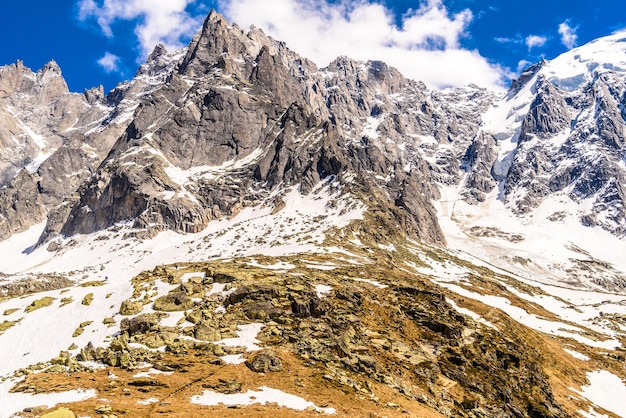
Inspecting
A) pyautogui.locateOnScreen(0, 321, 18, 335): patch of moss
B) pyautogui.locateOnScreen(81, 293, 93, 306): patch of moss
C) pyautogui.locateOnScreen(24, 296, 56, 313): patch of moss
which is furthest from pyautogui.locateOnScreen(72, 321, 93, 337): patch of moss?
pyautogui.locateOnScreen(24, 296, 56, 313): patch of moss

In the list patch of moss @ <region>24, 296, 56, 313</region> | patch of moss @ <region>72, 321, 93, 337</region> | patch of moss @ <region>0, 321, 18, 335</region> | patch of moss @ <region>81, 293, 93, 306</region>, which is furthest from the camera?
patch of moss @ <region>24, 296, 56, 313</region>

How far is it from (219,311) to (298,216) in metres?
129

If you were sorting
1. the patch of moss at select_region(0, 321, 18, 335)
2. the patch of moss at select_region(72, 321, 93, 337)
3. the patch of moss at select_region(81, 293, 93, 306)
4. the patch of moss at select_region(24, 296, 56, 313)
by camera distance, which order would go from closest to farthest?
the patch of moss at select_region(72, 321, 93, 337), the patch of moss at select_region(0, 321, 18, 335), the patch of moss at select_region(81, 293, 93, 306), the patch of moss at select_region(24, 296, 56, 313)

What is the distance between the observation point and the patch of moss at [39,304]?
41388 mm

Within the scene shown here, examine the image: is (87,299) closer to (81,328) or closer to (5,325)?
(5,325)

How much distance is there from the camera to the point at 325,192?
188625mm

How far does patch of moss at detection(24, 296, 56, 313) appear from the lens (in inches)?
1629

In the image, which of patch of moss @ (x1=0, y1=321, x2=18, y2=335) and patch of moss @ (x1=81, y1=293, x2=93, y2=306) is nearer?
patch of moss @ (x1=0, y1=321, x2=18, y2=335)

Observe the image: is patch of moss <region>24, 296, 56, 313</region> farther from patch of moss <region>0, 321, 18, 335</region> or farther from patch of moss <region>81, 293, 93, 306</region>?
patch of moss <region>81, 293, 93, 306</region>

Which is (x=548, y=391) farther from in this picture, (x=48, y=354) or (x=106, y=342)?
(x=48, y=354)

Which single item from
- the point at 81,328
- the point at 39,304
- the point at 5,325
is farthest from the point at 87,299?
the point at 81,328

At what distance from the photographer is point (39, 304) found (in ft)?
138

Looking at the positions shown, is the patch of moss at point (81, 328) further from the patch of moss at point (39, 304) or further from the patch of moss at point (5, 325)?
the patch of moss at point (39, 304)

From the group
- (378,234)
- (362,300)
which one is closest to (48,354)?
(362,300)
